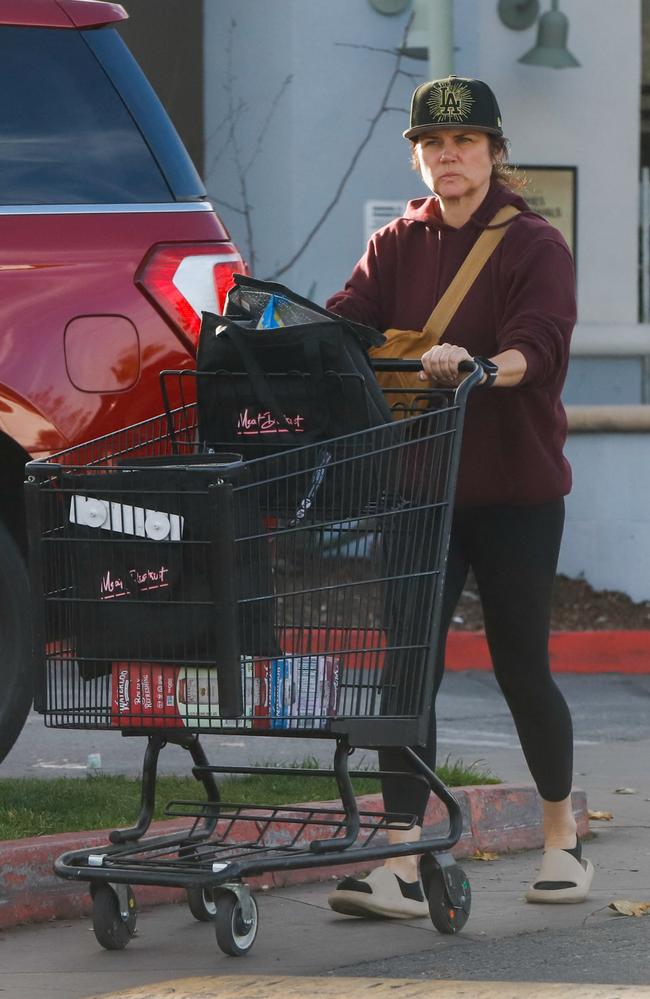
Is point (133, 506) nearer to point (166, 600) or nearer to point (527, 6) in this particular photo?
point (166, 600)

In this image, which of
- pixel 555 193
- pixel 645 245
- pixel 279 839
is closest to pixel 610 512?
pixel 645 245

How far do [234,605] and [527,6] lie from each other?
947 centimetres

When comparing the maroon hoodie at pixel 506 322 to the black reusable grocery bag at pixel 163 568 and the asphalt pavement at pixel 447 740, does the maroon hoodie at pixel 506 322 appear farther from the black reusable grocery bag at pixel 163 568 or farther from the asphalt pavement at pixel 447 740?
the asphalt pavement at pixel 447 740

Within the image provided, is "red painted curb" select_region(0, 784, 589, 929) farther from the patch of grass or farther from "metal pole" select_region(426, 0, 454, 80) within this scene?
"metal pole" select_region(426, 0, 454, 80)

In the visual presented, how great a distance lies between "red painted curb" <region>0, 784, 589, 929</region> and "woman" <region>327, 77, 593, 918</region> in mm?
A: 509

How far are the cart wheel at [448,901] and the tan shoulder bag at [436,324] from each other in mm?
1165

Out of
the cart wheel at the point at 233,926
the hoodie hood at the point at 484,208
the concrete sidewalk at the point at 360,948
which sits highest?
the hoodie hood at the point at 484,208

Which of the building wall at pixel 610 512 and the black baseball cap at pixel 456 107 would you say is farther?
the building wall at pixel 610 512

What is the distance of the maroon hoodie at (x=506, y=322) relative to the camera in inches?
174

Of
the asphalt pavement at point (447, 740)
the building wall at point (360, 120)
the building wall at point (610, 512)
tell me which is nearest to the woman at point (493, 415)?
the asphalt pavement at point (447, 740)

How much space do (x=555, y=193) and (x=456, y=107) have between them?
328 inches

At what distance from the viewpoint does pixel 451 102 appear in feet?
14.9

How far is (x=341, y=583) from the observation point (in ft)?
13.0

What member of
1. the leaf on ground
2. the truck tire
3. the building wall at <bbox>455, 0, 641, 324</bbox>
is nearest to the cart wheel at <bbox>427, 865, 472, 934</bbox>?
the leaf on ground
